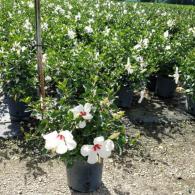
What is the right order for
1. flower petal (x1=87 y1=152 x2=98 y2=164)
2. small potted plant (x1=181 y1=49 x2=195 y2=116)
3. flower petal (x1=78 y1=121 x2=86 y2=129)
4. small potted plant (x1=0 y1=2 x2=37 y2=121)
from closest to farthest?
flower petal (x1=87 y1=152 x2=98 y2=164)
flower petal (x1=78 y1=121 x2=86 y2=129)
small potted plant (x1=0 y1=2 x2=37 y2=121)
small potted plant (x1=181 y1=49 x2=195 y2=116)

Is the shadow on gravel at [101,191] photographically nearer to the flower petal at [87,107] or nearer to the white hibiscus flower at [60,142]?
the white hibiscus flower at [60,142]

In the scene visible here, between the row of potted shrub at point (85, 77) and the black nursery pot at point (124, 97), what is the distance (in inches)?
0.6

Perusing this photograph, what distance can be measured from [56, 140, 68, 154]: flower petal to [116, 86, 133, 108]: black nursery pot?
2687 mm

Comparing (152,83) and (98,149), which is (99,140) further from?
(152,83)

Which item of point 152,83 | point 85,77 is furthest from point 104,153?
point 152,83

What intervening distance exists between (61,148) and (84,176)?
69 centimetres

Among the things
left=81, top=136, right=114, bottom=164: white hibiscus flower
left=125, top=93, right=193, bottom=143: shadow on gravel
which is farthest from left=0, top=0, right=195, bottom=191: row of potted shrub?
left=125, top=93, right=193, bottom=143: shadow on gravel

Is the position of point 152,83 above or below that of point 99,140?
below

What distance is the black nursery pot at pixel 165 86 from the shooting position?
6.33 metres

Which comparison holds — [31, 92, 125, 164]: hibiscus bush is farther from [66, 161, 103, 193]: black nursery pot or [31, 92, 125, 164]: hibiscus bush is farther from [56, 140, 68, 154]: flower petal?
[66, 161, 103, 193]: black nursery pot

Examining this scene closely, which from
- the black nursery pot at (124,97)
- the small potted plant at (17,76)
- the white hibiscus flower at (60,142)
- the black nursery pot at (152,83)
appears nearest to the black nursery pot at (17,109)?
the small potted plant at (17,76)

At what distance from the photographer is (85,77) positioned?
191 inches

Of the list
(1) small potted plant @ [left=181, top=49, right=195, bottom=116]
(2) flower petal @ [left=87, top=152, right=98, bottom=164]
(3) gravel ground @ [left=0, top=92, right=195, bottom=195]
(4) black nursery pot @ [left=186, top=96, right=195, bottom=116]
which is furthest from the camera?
(4) black nursery pot @ [left=186, top=96, right=195, bottom=116]

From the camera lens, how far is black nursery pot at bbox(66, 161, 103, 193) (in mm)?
3520
